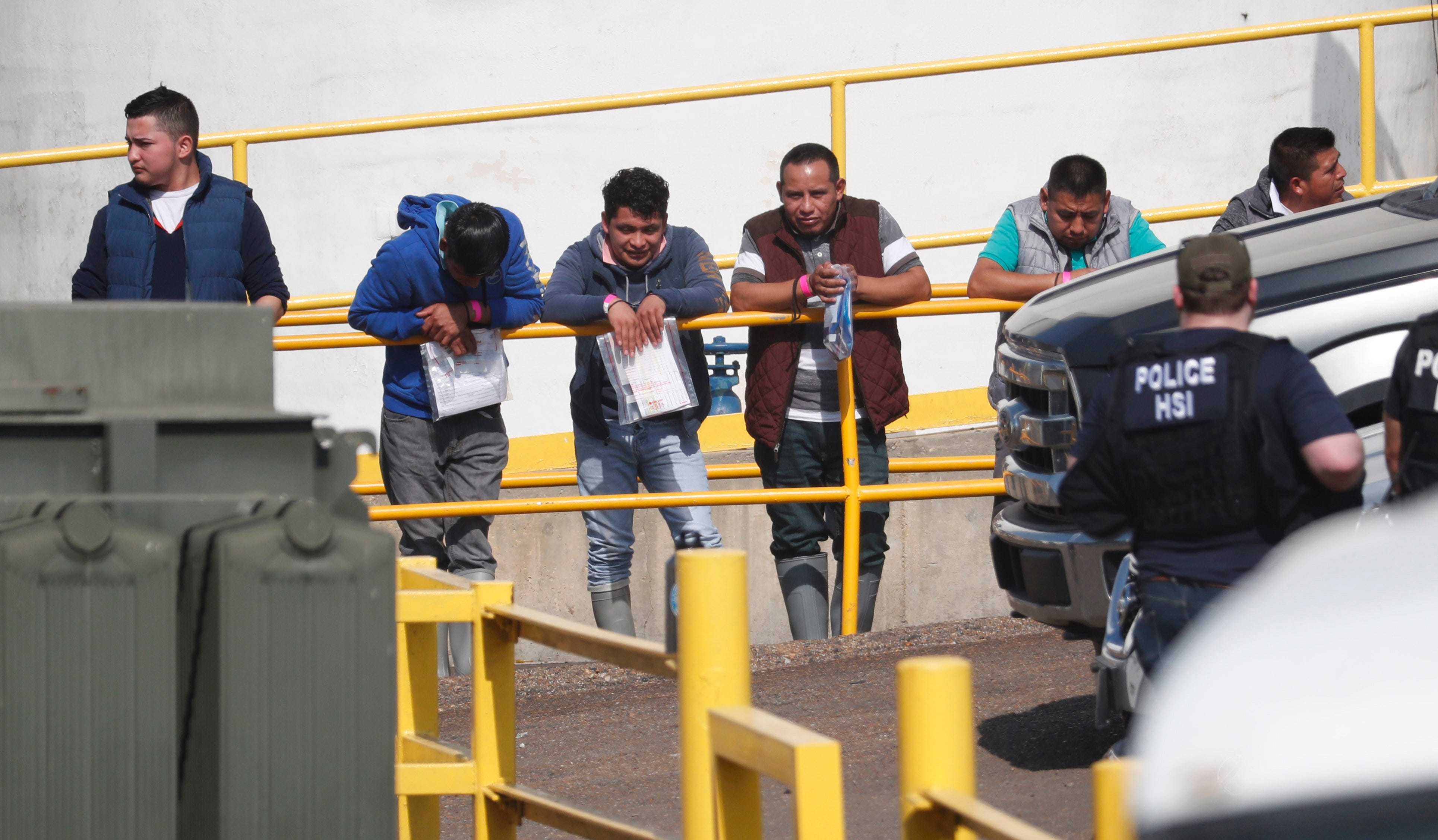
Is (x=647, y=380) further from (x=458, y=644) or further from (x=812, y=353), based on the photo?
(x=458, y=644)

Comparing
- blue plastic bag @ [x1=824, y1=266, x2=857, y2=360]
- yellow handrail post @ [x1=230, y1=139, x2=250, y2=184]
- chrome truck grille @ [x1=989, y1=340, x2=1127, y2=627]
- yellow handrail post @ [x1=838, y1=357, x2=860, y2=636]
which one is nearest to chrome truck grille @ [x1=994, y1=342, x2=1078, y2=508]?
chrome truck grille @ [x1=989, y1=340, x2=1127, y2=627]

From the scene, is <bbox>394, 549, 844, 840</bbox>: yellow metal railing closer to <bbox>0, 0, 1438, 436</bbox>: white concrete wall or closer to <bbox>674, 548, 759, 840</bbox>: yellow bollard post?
<bbox>674, 548, 759, 840</bbox>: yellow bollard post

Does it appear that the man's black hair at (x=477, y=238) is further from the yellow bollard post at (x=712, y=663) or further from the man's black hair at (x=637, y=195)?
the yellow bollard post at (x=712, y=663)

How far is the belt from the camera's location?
10.3 ft

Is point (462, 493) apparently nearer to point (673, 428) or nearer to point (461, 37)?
point (673, 428)

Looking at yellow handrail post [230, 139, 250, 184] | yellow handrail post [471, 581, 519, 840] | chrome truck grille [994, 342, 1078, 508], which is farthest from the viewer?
yellow handrail post [230, 139, 250, 184]

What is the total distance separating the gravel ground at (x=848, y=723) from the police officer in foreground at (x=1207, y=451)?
84 centimetres

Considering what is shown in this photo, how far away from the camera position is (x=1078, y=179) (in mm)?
5605

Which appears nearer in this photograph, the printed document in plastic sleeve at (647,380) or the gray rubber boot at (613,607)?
the printed document in plastic sleeve at (647,380)

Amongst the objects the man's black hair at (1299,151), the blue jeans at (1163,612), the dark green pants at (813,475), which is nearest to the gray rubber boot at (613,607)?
the dark green pants at (813,475)

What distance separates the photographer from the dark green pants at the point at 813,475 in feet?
19.5

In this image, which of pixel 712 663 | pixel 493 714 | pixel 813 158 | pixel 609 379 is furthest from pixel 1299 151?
pixel 712 663

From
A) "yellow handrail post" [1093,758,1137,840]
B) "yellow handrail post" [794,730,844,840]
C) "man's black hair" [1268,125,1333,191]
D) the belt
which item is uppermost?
"man's black hair" [1268,125,1333,191]

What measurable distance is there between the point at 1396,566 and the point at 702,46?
26.3 ft
